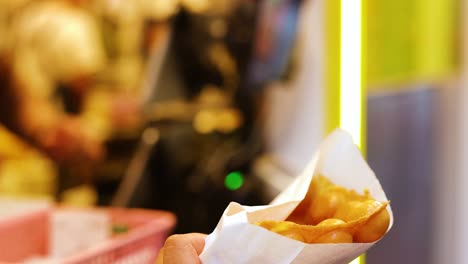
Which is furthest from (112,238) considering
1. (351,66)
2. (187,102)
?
(187,102)

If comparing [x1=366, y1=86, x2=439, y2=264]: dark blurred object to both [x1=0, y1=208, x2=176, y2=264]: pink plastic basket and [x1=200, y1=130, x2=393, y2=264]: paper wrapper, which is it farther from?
[x1=200, y1=130, x2=393, y2=264]: paper wrapper

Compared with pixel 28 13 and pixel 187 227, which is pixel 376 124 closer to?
pixel 187 227

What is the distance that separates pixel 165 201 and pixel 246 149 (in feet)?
1.22

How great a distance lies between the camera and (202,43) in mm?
2732

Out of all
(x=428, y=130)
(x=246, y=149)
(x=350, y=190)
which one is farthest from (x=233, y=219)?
(x=428, y=130)

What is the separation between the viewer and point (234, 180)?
2.37m

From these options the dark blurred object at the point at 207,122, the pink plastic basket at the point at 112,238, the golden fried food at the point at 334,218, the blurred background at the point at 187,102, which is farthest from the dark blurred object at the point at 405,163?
the golden fried food at the point at 334,218

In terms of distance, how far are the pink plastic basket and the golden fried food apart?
61cm

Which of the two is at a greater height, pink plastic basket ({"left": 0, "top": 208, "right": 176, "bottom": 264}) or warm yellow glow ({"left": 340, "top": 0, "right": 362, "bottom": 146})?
warm yellow glow ({"left": 340, "top": 0, "right": 362, "bottom": 146})

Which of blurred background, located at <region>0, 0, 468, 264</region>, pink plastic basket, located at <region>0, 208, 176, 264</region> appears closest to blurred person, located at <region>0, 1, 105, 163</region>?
blurred background, located at <region>0, 0, 468, 264</region>

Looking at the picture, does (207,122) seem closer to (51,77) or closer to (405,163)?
(51,77)

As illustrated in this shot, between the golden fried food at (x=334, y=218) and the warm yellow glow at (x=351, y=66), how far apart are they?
0.55 m

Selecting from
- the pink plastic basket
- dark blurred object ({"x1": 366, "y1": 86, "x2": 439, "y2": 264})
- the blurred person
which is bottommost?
dark blurred object ({"x1": 366, "y1": 86, "x2": 439, "y2": 264})

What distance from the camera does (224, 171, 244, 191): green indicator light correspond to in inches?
92.2
